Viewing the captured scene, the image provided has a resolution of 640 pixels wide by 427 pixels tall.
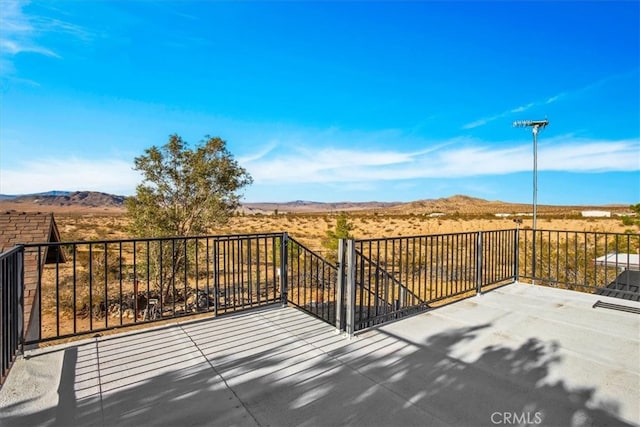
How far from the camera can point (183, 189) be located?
9.19 m

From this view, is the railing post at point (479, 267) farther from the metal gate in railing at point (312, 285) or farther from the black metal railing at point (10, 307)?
the black metal railing at point (10, 307)

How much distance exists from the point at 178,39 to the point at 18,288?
11.2m

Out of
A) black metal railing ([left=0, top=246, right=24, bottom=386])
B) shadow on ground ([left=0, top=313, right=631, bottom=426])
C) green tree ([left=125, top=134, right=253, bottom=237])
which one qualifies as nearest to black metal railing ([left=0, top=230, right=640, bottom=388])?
black metal railing ([left=0, top=246, right=24, bottom=386])

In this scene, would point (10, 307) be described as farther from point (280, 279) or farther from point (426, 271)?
point (426, 271)

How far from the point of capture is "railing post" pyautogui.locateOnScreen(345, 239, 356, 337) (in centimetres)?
359

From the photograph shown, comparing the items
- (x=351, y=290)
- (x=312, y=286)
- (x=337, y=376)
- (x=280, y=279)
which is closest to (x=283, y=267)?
(x=280, y=279)

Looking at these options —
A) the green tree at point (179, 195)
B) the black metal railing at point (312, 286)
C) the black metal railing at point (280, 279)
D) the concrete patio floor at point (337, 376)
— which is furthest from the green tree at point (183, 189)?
the concrete patio floor at point (337, 376)

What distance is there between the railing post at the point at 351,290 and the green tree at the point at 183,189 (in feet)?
20.6

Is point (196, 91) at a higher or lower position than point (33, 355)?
higher

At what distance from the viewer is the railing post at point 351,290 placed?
3586mm

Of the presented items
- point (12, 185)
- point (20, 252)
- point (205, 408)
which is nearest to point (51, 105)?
point (20, 252)

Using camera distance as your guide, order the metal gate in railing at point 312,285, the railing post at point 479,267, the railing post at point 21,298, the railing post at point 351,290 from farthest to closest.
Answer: the railing post at point 479,267, the metal gate in railing at point 312,285, the railing post at point 351,290, the railing post at point 21,298

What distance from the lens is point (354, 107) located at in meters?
25.1

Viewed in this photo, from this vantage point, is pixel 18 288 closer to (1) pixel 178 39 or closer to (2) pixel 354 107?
(1) pixel 178 39
